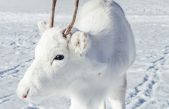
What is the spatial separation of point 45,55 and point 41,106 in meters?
2.23

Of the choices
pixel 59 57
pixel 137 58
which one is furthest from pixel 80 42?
pixel 137 58

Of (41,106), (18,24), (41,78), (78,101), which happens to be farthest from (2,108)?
(18,24)

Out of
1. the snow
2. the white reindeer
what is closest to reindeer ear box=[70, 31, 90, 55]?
the white reindeer

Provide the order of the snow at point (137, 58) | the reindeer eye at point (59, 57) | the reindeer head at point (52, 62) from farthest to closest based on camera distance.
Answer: the snow at point (137, 58) → the reindeer eye at point (59, 57) → the reindeer head at point (52, 62)

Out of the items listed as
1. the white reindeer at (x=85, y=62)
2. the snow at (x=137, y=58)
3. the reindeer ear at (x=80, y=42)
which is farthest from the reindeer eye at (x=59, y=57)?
the snow at (x=137, y=58)

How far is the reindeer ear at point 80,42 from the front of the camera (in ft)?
11.1

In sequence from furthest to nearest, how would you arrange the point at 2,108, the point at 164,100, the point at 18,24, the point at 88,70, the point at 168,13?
the point at 168,13 < the point at 18,24 < the point at 164,100 < the point at 2,108 < the point at 88,70

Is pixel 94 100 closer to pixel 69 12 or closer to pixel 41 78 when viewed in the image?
pixel 41 78

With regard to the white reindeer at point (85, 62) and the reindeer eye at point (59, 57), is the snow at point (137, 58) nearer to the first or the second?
the white reindeer at point (85, 62)

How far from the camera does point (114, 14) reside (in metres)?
4.83

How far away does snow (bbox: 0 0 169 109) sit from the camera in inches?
231

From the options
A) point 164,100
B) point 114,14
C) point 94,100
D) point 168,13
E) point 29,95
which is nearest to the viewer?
point 29,95

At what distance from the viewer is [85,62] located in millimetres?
3656

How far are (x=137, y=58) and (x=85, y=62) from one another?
5.26 metres
